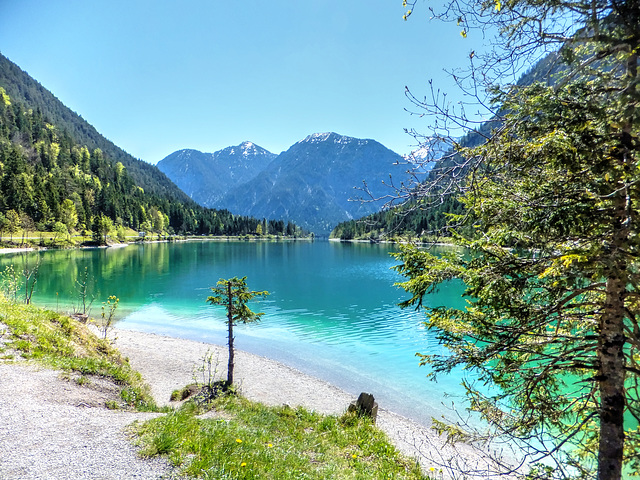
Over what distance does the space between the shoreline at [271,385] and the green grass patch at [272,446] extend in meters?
2.03

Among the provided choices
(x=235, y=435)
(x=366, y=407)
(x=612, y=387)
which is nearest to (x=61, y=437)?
(x=235, y=435)

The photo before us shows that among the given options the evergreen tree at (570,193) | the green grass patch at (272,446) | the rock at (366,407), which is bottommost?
the rock at (366,407)

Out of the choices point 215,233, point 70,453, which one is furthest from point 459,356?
point 215,233

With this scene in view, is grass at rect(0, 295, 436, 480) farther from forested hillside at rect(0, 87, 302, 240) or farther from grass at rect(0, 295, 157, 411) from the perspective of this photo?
forested hillside at rect(0, 87, 302, 240)

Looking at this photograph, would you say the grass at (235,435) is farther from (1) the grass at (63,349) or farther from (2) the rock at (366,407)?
(2) the rock at (366,407)

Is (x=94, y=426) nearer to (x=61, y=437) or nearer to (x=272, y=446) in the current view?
(x=61, y=437)

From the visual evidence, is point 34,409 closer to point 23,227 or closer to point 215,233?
point 23,227

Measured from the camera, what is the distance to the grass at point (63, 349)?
979cm

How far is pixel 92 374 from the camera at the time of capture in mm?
9969

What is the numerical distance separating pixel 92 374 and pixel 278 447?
6.96 m

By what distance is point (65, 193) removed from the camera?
11712 cm

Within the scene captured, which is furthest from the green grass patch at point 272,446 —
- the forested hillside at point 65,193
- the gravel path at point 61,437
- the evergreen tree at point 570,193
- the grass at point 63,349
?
the forested hillside at point 65,193

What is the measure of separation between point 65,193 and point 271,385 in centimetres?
13832

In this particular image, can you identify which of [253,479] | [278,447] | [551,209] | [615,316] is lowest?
[278,447]
